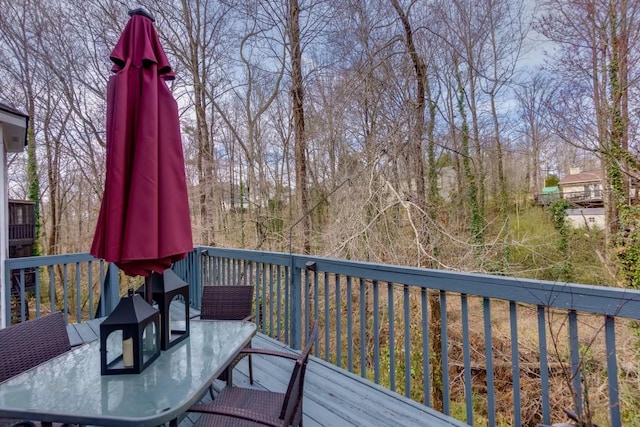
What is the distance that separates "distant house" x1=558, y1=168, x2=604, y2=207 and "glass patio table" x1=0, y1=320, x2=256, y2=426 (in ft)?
38.1

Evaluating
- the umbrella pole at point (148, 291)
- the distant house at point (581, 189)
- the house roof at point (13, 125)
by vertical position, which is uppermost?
the house roof at point (13, 125)

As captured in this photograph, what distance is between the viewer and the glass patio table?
132 cm

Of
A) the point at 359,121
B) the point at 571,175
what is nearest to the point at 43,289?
the point at 359,121

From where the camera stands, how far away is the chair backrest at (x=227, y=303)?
2996 mm

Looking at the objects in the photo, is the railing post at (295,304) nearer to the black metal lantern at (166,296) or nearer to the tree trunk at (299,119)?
the black metal lantern at (166,296)

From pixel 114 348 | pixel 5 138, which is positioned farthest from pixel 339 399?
pixel 5 138

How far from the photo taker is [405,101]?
6.27 meters

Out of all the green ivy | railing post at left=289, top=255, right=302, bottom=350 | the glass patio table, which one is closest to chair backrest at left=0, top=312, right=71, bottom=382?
the glass patio table

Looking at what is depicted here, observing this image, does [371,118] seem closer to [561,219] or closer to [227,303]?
[227,303]

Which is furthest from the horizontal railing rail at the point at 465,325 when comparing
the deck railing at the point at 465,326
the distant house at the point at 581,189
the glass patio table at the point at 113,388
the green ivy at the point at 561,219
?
the distant house at the point at 581,189

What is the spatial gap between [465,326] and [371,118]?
496cm

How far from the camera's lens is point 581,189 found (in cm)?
1120

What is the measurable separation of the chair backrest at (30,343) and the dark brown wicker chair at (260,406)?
41.2 inches

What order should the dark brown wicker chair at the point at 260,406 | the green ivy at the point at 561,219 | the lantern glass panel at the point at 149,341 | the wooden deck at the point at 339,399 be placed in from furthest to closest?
1. the green ivy at the point at 561,219
2. the wooden deck at the point at 339,399
3. the lantern glass panel at the point at 149,341
4. the dark brown wicker chair at the point at 260,406
